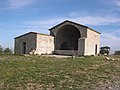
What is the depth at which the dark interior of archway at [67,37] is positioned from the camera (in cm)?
4756

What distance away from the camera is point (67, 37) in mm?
52469

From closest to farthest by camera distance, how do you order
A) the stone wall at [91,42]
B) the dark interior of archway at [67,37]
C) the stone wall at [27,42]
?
the stone wall at [27,42]
the stone wall at [91,42]
the dark interior of archway at [67,37]

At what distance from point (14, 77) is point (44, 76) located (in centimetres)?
169

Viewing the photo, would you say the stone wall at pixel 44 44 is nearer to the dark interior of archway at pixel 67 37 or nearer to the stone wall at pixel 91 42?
the dark interior of archway at pixel 67 37

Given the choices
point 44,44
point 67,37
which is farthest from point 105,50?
point 44,44

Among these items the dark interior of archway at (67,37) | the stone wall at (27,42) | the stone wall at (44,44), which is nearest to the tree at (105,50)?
the dark interior of archway at (67,37)

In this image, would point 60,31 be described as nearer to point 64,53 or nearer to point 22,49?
point 64,53

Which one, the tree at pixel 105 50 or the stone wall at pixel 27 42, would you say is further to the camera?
the tree at pixel 105 50

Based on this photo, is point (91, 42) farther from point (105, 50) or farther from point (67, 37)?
point (105, 50)

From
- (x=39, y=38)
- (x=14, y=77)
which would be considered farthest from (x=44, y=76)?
(x=39, y=38)

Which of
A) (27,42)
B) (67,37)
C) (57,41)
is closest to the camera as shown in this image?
(27,42)

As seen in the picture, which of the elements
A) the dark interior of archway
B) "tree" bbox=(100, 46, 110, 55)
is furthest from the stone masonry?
"tree" bbox=(100, 46, 110, 55)

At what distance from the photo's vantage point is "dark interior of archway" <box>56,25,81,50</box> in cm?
4756

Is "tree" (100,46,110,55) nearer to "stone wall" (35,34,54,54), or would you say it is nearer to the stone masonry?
the stone masonry
